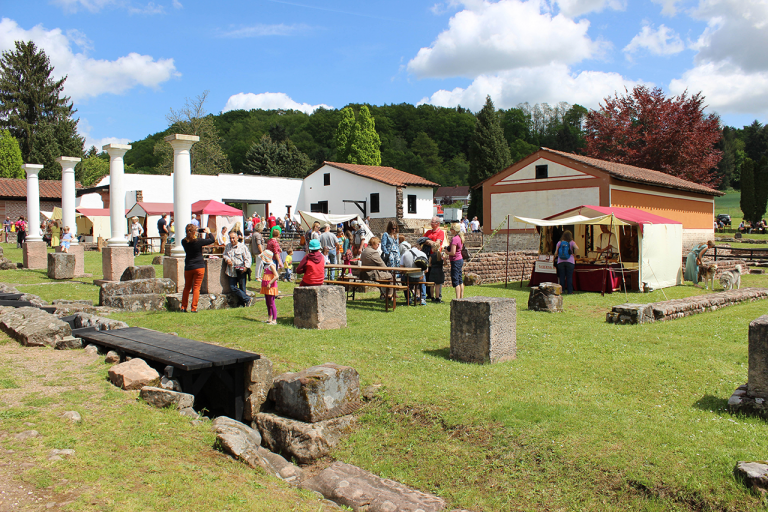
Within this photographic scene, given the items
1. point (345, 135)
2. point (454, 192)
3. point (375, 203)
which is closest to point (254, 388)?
point (375, 203)

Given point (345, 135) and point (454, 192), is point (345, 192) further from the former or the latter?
point (454, 192)

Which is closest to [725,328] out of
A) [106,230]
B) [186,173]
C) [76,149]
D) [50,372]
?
[50,372]

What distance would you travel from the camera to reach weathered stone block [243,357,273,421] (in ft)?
20.6

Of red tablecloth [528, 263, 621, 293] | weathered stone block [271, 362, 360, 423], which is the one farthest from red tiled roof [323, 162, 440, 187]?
weathered stone block [271, 362, 360, 423]

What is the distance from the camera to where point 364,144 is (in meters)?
56.8

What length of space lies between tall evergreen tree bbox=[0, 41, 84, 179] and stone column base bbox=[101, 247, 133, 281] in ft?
133

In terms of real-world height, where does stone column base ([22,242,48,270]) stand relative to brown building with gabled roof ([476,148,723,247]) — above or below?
below

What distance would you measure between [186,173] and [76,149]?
43.2m

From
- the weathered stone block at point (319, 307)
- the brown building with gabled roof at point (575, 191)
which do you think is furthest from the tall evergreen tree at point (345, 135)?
the weathered stone block at point (319, 307)

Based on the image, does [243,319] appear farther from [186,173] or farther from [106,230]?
[106,230]

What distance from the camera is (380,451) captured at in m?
5.40

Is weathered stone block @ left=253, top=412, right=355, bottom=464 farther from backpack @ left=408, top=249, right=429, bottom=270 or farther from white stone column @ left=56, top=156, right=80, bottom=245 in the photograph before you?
white stone column @ left=56, top=156, right=80, bottom=245

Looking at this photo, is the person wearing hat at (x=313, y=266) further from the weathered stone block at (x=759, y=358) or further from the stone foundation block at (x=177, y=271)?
the weathered stone block at (x=759, y=358)

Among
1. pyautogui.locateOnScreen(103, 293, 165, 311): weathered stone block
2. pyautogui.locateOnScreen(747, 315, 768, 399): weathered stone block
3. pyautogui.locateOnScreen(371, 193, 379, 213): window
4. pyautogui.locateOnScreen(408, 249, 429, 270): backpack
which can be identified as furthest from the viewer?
pyautogui.locateOnScreen(371, 193, 379, 213): window
